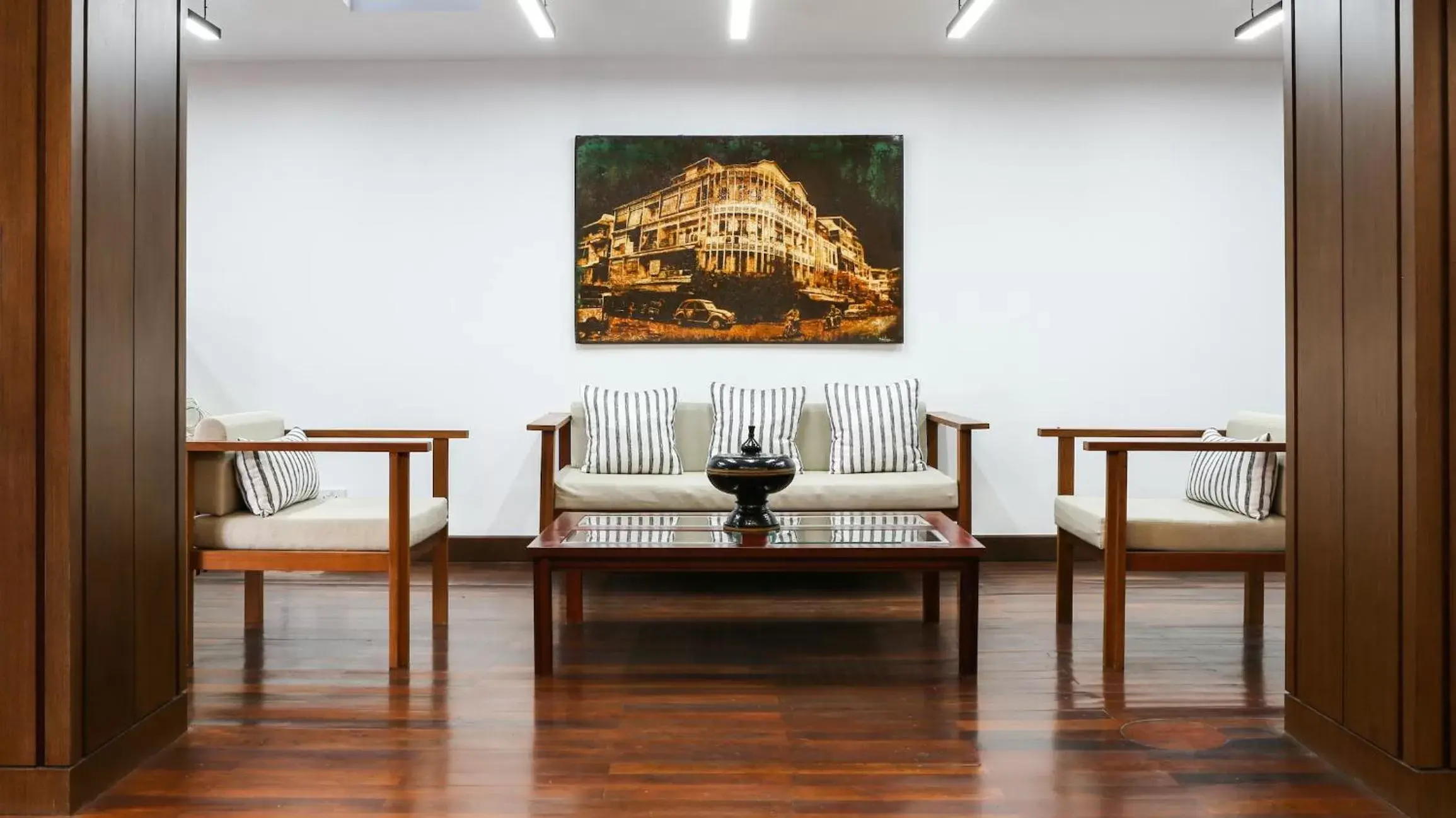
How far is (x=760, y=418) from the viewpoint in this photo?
16.9 ft

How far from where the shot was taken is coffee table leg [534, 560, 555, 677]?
331cm

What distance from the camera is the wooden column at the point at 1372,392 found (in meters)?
2.19

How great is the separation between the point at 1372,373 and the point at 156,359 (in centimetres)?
287

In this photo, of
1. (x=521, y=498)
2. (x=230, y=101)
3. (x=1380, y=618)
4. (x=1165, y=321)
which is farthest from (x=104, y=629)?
(x=1165, y=321)

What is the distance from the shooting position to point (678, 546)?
10.9ft

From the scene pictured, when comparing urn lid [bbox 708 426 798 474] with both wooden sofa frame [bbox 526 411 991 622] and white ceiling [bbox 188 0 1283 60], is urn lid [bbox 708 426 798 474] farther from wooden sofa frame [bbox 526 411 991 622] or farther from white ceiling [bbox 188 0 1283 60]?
white ceiling [bbox 188 0 1283 60]

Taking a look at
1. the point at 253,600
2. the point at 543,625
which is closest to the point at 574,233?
the point at 253,600

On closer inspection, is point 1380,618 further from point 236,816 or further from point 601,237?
→ point 601,237

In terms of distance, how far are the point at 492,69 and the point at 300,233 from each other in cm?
134

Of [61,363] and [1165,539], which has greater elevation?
[61,363]

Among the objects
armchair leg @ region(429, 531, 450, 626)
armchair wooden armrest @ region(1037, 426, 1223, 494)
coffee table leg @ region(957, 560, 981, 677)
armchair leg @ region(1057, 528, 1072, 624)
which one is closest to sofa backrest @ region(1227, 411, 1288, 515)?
armchair wooden armrest @ region(1037, 426, 1223, 494)

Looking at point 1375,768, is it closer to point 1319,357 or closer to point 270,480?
point 1319,357

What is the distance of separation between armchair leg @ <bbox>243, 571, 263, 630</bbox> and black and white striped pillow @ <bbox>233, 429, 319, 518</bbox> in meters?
0.43

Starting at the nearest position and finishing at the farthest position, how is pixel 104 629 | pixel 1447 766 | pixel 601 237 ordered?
pixel 1447 766
pixel 104 629
pixel 601 237
